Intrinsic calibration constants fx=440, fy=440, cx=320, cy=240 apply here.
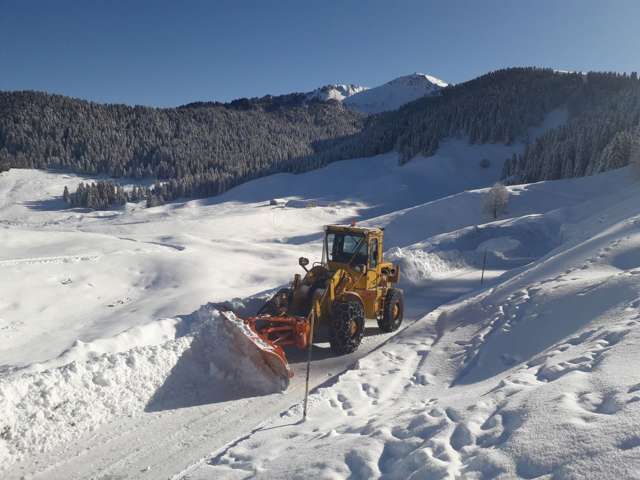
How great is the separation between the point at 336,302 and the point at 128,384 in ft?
15.8

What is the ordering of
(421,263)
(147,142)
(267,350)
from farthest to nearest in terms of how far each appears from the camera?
(147,142), (421,263), (267,350)

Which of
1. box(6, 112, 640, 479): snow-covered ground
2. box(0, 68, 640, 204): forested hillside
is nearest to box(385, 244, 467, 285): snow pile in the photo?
box(6, 112, 640, 479): snow-covered ground

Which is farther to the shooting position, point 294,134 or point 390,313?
point 294,134

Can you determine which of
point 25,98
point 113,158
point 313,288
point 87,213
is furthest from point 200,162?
point 313,288

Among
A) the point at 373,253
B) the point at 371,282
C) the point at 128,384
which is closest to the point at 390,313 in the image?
the point at 371,282

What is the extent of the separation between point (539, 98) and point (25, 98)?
157 metres

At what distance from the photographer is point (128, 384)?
7.66 meters

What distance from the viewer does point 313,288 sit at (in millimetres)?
10680

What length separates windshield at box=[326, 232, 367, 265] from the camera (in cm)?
1155

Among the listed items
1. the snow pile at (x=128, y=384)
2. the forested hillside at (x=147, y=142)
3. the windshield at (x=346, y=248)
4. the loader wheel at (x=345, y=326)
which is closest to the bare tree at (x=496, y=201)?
the windshield at (x=346, y=248)

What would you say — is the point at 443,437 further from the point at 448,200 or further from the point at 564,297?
the point at 448,200

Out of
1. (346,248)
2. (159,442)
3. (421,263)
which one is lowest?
(159,442)

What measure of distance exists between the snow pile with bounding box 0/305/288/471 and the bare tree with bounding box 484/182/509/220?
32.7 m

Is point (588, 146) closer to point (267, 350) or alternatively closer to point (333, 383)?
point (333, 383)
